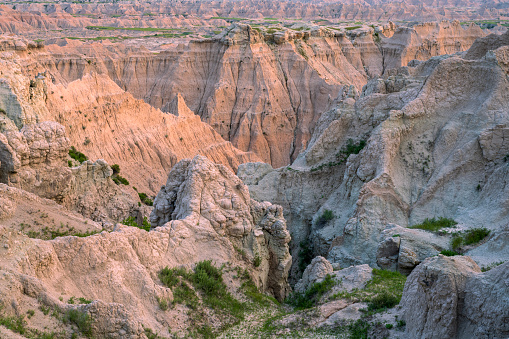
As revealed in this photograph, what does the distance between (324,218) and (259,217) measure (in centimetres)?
794

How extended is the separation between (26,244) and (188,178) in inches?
301

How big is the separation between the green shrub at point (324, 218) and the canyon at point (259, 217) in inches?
7.2

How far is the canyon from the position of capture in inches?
547

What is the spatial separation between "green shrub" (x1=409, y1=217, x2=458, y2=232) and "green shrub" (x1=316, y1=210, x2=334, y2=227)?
5152 mm

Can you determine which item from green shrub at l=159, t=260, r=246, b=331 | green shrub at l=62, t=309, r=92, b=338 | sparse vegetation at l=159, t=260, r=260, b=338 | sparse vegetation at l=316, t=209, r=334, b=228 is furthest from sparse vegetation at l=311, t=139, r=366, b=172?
green shrub at l=62, t=309, r=92, b=338

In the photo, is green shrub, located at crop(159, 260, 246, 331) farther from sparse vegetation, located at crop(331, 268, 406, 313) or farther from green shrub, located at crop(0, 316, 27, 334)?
green shrub, located at crop(0, 316, 27, 334)

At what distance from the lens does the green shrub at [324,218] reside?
28.5m

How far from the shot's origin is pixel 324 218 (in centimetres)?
2875

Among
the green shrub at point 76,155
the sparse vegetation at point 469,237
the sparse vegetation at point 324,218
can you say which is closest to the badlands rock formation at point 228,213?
the sparse vegetation at point 469,237

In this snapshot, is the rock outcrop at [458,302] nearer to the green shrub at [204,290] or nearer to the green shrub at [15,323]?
the green shrub at [204,290]

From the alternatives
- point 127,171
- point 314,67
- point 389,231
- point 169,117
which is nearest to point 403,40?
point 314,67

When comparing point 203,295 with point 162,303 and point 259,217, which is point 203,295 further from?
point 259,217

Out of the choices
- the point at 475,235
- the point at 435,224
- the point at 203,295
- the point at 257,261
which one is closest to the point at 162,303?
the point at 203,295

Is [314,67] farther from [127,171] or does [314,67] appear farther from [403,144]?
[403,144]
